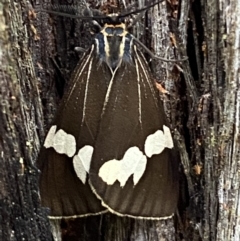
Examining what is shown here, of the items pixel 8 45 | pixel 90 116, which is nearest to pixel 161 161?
pixel 90 116

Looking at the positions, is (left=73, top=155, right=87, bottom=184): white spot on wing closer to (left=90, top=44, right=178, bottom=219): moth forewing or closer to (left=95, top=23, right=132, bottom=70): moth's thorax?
(left=90, top=44, right=178, bottom=219): moth forewing

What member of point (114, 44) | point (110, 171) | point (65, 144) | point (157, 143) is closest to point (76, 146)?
point (65, 144)

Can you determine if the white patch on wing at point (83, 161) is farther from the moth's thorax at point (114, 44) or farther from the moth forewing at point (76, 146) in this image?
the moth's thorax at point (114, 44)

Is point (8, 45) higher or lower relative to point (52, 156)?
higher

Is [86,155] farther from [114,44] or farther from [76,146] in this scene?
[114,44]

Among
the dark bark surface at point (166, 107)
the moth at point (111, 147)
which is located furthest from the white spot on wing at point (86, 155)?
the dark bark surface at point (166, 107)

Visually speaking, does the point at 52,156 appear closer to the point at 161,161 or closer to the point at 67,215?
the point at 67,215

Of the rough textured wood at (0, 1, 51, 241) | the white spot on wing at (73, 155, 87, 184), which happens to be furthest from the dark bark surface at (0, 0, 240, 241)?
the white spot on wing at (73, 155, 87, 184)
